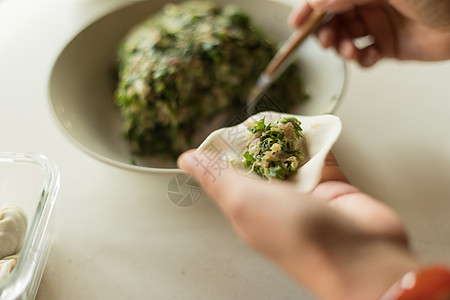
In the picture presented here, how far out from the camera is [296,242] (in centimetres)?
43

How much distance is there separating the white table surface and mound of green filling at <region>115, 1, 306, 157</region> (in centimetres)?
12

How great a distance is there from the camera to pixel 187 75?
3.06ft

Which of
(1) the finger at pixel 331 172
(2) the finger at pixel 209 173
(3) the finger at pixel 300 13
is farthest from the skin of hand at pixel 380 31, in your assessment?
(2) the finger at pixel 209 173

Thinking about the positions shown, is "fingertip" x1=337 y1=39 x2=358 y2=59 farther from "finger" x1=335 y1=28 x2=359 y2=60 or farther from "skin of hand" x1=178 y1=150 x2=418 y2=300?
"skin of hand" x1=178 y1=150 x2=418 y2=300

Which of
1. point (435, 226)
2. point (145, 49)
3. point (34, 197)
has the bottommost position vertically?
point (435, 226)

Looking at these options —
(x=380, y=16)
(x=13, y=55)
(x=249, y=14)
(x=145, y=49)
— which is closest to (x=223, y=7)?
(x=249, y=14)

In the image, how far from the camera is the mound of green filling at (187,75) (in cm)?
93

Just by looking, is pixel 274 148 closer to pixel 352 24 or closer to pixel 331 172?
pixel 331 172

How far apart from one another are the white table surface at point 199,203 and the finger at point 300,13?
210 mm

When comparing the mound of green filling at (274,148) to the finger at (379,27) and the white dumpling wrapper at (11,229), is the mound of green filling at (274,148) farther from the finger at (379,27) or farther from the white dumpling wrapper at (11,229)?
the finger at (379,27)

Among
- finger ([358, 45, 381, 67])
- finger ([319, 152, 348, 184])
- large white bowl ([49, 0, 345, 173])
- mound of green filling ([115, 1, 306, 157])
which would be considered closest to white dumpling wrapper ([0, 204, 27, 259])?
large white bowl ([49, 0, 345, 173])

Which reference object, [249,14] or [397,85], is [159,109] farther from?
[397,85]

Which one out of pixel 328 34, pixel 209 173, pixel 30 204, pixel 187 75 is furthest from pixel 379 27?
pixel 30 204

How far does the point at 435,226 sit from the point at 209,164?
1.61 ft
